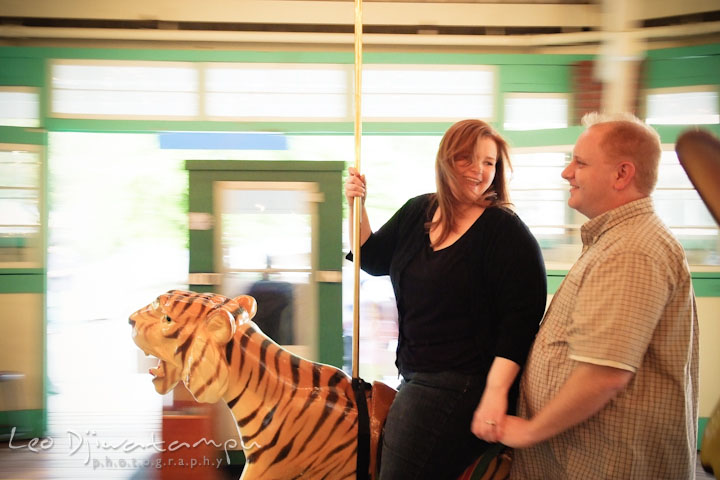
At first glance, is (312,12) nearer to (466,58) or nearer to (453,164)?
(466,58)

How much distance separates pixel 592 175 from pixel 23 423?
3.92 m

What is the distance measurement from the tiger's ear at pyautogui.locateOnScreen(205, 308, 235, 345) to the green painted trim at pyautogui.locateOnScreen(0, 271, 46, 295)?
2885 mm

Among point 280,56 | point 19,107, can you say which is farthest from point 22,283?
point 280,56

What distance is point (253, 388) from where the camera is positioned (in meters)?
1.46

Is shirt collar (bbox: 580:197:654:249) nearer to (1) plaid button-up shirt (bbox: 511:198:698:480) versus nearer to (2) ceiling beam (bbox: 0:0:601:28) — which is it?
(1) plaid button-up shirt (bbox: 511:198:698:480)

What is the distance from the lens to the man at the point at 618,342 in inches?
45.5

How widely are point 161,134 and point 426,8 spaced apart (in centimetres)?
192

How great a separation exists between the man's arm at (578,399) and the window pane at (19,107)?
3.72 metres

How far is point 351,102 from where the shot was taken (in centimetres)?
391

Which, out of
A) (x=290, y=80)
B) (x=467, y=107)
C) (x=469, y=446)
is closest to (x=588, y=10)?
(x=467, y=107)

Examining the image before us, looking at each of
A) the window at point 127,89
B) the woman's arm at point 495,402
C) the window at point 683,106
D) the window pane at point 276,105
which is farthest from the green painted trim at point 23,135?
the window at point 683,106

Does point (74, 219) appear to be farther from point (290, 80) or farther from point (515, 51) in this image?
point (515, 51)

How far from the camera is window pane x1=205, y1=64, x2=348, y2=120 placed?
385 cm

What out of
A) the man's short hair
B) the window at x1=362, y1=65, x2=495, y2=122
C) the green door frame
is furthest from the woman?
the window at x1=362, y1=65, x2=495, y2=122
